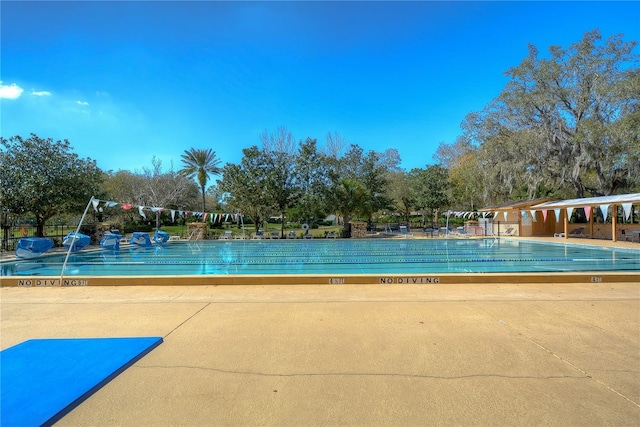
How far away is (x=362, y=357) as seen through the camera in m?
3.57

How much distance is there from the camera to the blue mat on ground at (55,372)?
8.57 ft

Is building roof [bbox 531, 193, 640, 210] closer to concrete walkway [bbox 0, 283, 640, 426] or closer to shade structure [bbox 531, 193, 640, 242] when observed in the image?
shade structure [bbox 531, 193, 640, 242]

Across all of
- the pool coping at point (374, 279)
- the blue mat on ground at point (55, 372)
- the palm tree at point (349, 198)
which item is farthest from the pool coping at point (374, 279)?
the palm tree at point (349, 198)

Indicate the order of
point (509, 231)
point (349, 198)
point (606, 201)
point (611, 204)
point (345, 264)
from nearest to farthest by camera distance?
point (345, 264), point (611, 204), point (606, 201), point (349, 198), point (509, 231)

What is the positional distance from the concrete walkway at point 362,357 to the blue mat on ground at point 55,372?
145 mm

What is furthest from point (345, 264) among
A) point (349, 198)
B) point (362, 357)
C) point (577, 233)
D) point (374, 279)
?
point (577, 233)

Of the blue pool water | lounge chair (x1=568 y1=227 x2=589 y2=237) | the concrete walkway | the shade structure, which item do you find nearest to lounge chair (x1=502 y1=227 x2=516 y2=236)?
the shade structure

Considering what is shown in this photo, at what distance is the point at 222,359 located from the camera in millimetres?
3535

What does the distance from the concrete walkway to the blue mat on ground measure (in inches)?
5.7

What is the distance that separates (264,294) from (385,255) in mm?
9034

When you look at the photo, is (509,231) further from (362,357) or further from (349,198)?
(362,357)

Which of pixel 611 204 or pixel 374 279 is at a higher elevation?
pixel 611 204

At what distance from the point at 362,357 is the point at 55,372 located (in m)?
2.91

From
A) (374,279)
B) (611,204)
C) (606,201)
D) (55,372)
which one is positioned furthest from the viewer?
(606,201)
